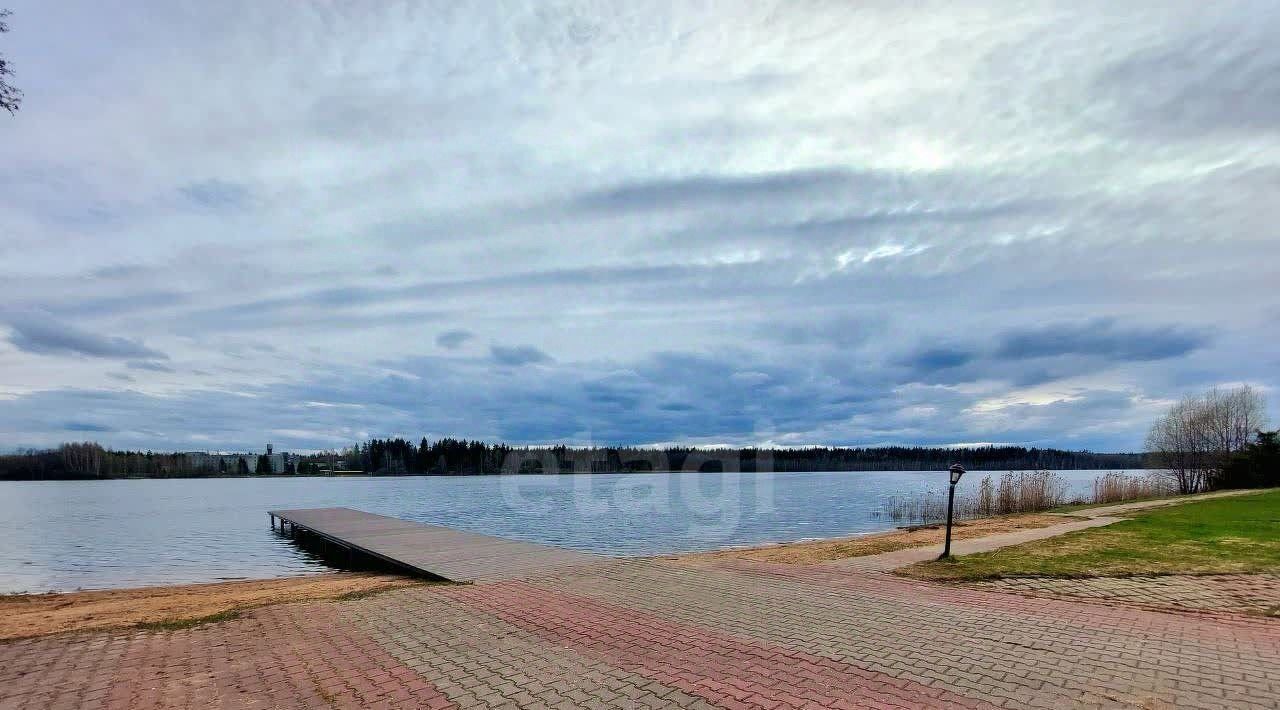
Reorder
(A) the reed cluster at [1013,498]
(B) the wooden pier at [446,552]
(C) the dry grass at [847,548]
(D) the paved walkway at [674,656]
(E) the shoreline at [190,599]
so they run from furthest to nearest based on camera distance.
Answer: (A) the reed cluster at [1013,498], (C) the dry grass at [847,548], (B) the wooden pier at [446,552], (E) the shoreline at [190,599], (D) the paved walkway at [674,656]

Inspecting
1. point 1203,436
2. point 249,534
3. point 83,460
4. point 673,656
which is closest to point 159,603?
point 673,656

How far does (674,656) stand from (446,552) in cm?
1019

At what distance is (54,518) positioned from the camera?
129ft

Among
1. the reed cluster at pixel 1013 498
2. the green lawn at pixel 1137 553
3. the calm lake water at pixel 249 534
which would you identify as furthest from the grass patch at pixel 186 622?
the reed cluster at pixel 1013 498

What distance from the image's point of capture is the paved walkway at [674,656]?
15.8ft

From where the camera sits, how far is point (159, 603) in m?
11.3

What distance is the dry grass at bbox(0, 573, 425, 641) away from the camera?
26.8 feet

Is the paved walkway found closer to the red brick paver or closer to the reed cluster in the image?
the red brick paver

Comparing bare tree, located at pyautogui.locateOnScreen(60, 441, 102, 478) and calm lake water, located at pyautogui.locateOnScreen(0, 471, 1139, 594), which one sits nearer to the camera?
calm lake water, located at pyautogui.locateOnScreen(0, 471, 1139, 594)

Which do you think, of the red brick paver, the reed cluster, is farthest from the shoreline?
the reed cluster

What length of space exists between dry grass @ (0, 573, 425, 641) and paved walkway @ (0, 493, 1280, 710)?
4.08 feet

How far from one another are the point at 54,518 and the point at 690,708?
50.2 metres

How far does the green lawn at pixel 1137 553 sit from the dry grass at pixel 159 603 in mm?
9255

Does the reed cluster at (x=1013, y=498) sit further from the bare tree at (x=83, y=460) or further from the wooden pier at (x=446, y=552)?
the bare tree at (x=83, y=460)
